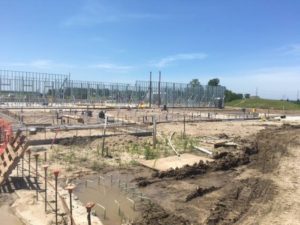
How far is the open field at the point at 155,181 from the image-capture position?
285 inches

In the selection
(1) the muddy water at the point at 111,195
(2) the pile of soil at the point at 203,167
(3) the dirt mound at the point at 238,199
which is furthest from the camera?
(2) the pile of soil at the point at 203,167

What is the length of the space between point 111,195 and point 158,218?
6.00 ft

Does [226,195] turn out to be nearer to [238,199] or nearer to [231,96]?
[238,199]

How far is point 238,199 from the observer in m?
8.44

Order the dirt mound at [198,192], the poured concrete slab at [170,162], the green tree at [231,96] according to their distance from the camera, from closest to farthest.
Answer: the dirt mound at [198,192]
the poured concrete slab at [170,162]
the green tree at [231,96]

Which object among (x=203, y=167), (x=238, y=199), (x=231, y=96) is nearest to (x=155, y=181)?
(x=203, y=167)

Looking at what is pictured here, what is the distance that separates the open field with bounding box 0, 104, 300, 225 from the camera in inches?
285

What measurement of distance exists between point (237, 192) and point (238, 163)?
12.4ft

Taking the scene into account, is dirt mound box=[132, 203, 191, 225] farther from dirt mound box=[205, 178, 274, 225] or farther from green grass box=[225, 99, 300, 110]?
green grass box=[225, 99, 300, 110]

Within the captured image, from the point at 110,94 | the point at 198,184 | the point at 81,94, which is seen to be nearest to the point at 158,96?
the point at 110,94

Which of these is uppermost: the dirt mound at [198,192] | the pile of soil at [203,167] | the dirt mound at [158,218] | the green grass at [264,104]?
the green grass at [264,104]

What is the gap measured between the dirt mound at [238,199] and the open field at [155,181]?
0.06 ft

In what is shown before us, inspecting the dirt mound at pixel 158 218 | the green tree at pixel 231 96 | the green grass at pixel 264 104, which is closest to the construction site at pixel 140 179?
the dirt mound at pixel 158 218

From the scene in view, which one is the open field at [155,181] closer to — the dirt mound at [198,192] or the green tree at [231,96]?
the dirt mound at [198,192]
